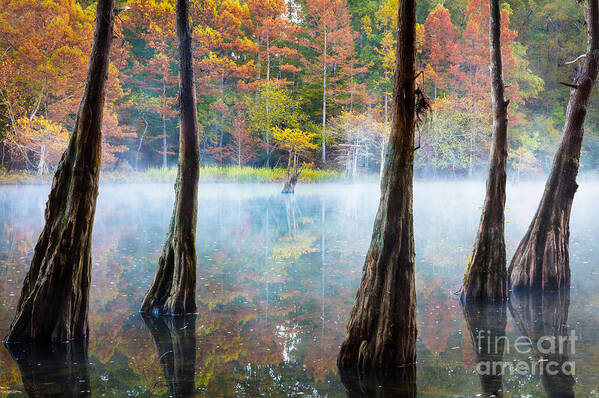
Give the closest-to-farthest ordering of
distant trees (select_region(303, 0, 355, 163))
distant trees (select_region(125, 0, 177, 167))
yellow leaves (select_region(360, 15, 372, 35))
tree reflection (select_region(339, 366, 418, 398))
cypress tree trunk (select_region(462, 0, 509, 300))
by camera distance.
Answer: tree reflection (select_region(339, 366, 418, 398)), cypress tree trunk (select_region(462, 0, 509, 300)), distant trees (select_region(125, 0, 177, 167)), distant trees (select_region(303, 0, 355, 163)), yellow leaves (select_region(360, 15, 372, 35))

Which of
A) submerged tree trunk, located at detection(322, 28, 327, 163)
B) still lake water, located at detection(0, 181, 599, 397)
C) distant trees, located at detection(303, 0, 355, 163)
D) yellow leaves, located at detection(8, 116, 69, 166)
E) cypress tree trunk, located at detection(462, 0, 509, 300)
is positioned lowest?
still lake water, located at detection(0, 181, 599, 397)

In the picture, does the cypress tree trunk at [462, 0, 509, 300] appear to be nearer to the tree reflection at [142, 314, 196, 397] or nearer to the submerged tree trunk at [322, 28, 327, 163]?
the tree reflection at [142, 314, 196, 397]

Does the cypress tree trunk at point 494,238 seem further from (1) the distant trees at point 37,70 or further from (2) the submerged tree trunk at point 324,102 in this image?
(2) the submerged tree trunk at point 324,102

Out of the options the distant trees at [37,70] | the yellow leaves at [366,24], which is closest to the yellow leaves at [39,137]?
the distant trees at [37,70]

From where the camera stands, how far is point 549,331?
681 centimetres

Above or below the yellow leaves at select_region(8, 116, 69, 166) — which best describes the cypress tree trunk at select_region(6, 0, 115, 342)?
below

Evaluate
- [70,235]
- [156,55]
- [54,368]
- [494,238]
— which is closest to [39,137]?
[156,55]

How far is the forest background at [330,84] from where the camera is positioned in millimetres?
41812

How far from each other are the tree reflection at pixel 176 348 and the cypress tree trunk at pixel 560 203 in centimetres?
576

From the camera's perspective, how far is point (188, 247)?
717 cm

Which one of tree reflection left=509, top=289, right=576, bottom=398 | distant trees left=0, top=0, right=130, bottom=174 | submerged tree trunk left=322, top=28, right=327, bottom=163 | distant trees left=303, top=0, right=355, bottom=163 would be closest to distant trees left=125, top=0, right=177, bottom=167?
distant trees left=0, top=0, right=130, bottom=174

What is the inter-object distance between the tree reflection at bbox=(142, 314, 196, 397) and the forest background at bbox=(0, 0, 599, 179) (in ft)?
101

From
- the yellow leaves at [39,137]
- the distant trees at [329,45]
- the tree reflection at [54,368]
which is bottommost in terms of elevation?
the tree reflection at [54,368]

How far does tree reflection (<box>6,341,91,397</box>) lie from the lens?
4.78m
